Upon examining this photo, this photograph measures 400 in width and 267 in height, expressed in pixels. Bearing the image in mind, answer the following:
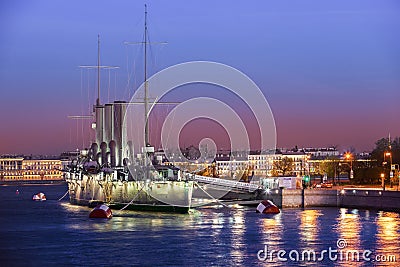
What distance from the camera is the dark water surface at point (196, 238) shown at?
42750 mm

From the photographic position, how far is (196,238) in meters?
51.7

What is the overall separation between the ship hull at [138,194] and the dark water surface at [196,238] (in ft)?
11.4

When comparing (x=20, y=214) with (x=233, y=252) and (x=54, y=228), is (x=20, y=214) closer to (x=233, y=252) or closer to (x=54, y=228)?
(x=54, y=228)

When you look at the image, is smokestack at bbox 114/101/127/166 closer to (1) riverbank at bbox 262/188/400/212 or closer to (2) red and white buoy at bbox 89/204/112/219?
(1) riverbank at bbox 262/188/400/212

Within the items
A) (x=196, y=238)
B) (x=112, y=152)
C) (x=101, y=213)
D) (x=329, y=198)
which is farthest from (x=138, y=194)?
(x=196, y=238)

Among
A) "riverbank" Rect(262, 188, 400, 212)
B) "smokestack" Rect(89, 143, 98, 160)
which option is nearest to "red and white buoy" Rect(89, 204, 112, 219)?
"riverbank" Rect(262, 188, 400, 212)

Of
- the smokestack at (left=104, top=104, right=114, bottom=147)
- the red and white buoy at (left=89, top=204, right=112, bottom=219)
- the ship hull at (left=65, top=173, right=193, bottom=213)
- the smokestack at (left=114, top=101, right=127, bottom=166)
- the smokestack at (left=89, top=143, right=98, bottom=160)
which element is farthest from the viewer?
the smokestack at (left=89, top=143, right=98, bottom=160)

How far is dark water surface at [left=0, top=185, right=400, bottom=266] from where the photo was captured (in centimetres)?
4275

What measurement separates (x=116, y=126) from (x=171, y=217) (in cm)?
2860

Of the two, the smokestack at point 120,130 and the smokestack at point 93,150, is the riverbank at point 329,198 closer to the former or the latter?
the smokestack at point 120,130

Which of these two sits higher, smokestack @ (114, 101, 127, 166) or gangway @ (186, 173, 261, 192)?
smokestack @ (114, 101, 127, 166)

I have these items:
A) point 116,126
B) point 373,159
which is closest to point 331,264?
point 116,126

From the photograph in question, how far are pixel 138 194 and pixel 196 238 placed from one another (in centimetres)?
2693

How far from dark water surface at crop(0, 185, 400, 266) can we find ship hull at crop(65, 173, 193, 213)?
348cm
